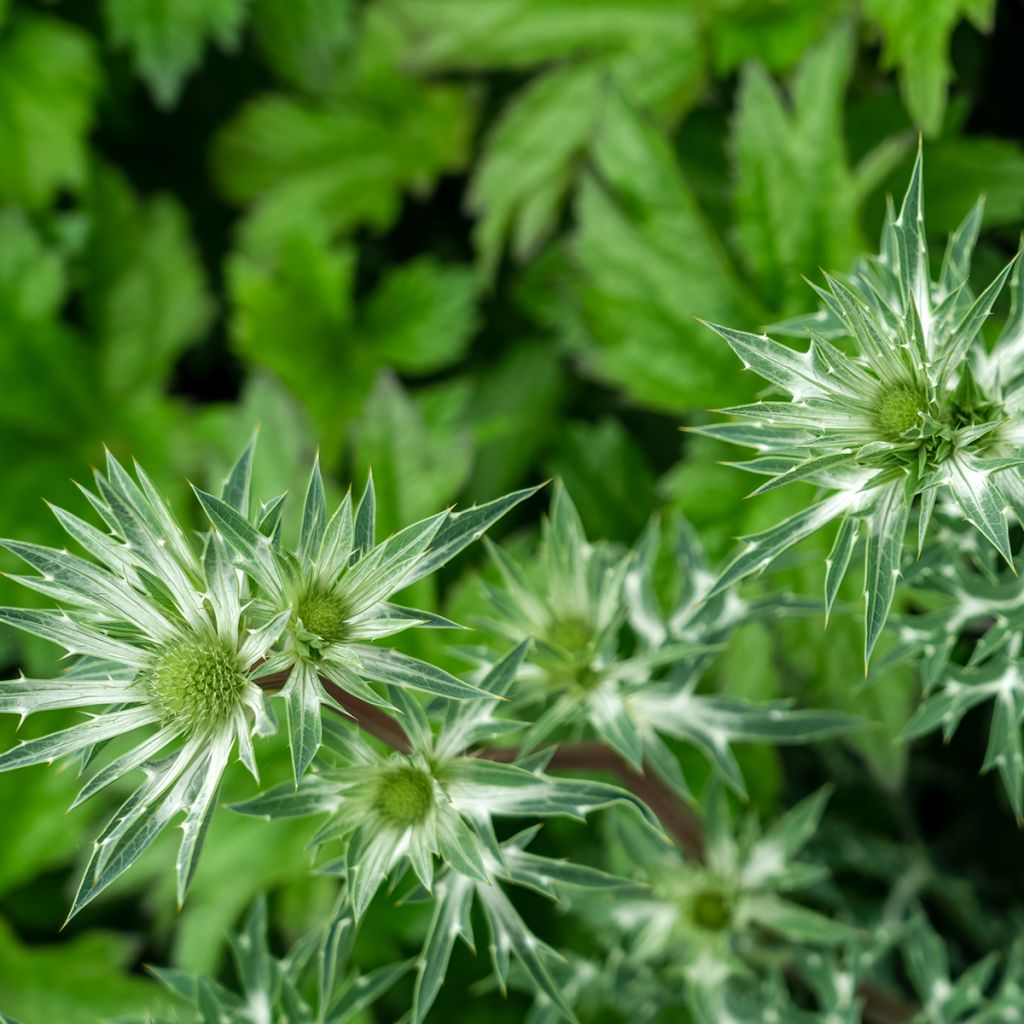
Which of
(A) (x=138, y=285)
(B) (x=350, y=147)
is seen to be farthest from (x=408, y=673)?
(A) (x=138, y=285)

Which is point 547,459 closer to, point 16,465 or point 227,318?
point 227,318

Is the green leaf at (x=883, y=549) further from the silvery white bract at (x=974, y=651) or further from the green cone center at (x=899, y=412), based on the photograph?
the silvery white bract at (x=974, y=651)

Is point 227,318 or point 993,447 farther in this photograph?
point 227,318

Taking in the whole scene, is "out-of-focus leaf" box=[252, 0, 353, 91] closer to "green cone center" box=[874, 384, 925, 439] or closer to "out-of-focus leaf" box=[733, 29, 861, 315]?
"out-of-focus leaf" box=[733, 29, 861, 315]

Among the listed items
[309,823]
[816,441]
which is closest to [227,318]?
[309,823]

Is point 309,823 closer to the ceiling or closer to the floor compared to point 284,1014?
closer to the floor

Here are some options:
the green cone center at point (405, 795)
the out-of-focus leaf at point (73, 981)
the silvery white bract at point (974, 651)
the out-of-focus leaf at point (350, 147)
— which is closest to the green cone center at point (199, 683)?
A: the green cone center at point (405, 795)

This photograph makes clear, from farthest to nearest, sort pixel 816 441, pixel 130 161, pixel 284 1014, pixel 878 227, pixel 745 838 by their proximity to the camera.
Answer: pixel 130 161 < pixel 878 227 < pixel 745 838 < pixel 284 1014 < pixel 816 441
